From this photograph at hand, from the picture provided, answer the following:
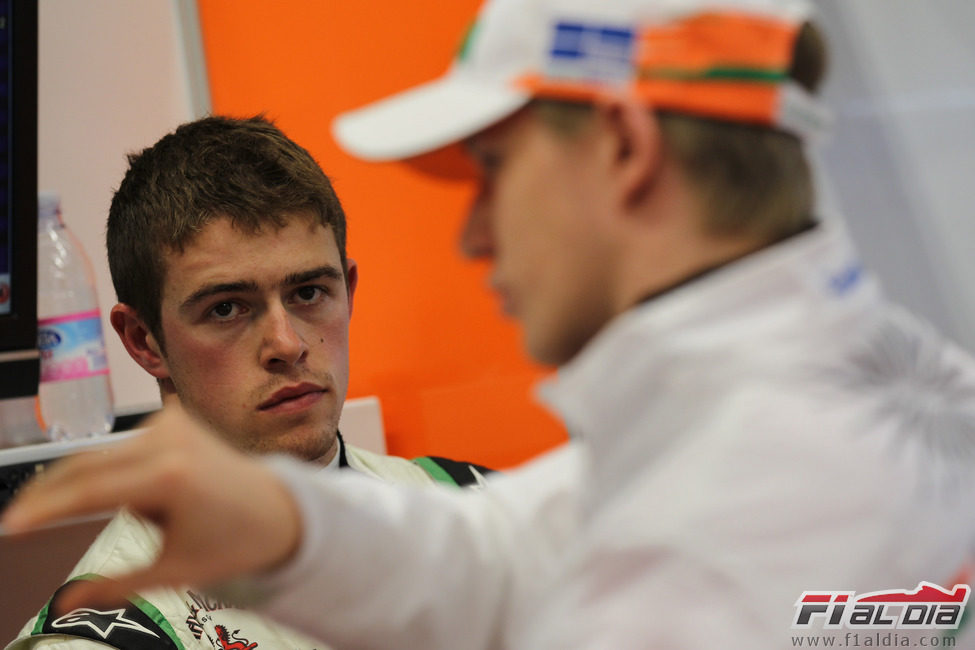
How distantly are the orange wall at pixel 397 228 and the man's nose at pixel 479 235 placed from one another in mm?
1301

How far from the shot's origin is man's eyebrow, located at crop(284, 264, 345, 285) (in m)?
1.27

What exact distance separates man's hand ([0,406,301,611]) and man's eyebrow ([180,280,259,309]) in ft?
2.65

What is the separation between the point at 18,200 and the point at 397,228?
30.5 inches

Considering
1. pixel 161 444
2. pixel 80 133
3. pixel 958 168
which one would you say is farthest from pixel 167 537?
pixel 958 168

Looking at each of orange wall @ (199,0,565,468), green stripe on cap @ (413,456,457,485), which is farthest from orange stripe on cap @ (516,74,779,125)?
orange wall @ (199,0,565,468)

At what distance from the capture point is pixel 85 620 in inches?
42.3

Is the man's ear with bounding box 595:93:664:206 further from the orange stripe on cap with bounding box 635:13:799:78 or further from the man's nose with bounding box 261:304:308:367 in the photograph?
the man's nose with bounding box 261:304:308:367

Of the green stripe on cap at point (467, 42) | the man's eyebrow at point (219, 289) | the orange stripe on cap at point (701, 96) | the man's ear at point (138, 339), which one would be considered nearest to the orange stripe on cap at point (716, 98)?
the orange stripe on cap at point (701, 96)

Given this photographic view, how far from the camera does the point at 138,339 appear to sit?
4.44 ft

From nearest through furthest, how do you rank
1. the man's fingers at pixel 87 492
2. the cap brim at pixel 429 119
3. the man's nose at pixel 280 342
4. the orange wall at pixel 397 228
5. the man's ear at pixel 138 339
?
the man's fingers at pixel 87 492 < the cap brim at pixel 429 119 < the man's nose at pixel 280 342 < the man's ear at pixel 138 339 < the orange wall at pixel 397 228

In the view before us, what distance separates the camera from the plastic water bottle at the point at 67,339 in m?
1.42

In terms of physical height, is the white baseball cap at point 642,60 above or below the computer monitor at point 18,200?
above

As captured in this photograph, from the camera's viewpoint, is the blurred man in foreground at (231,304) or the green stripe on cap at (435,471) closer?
the blurred man in foreground at (231,304)

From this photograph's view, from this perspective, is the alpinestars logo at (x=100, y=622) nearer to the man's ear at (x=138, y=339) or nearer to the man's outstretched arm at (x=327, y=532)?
the man's ear at (x=138, y=339)
